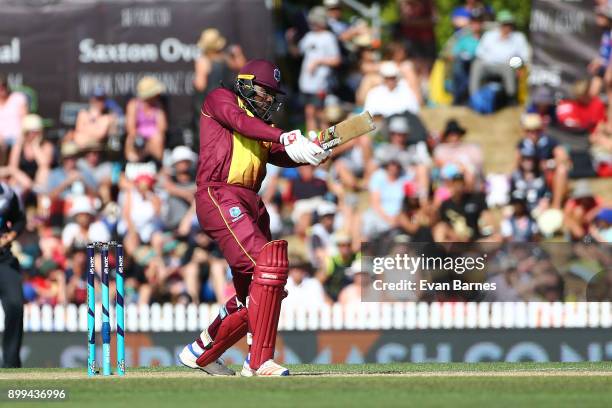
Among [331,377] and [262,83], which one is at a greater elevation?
[262,83]

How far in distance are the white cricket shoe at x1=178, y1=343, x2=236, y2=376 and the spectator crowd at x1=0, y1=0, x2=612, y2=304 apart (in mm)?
5866

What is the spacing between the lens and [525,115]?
734 inches

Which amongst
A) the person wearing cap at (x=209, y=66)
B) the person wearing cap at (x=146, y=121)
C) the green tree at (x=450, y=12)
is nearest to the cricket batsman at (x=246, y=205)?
the person wearing cap at (x=209, y=66)

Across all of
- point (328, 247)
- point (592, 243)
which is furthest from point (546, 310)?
point (328, 247)

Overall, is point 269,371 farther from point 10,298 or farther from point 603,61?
point 603,61

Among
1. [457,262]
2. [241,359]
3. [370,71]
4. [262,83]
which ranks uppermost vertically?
[370,71]

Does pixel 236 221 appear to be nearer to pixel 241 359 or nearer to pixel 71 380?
pixel 71 380

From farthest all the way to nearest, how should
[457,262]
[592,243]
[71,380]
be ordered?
1. [592,243]
2. [457,262]
3. [71,380]

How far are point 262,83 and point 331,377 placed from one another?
80.5 inches

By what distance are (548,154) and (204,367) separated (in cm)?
858

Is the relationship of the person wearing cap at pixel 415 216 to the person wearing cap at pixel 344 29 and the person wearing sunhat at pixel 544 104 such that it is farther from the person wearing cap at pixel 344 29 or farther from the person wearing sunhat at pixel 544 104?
the person wearing cap at pixel 344 29

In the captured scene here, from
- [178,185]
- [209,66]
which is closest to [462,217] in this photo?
[178,185]

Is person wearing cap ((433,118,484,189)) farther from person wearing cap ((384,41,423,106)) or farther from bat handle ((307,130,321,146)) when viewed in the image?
bat handle ((307,130,321,146))

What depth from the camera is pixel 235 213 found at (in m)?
9.93
